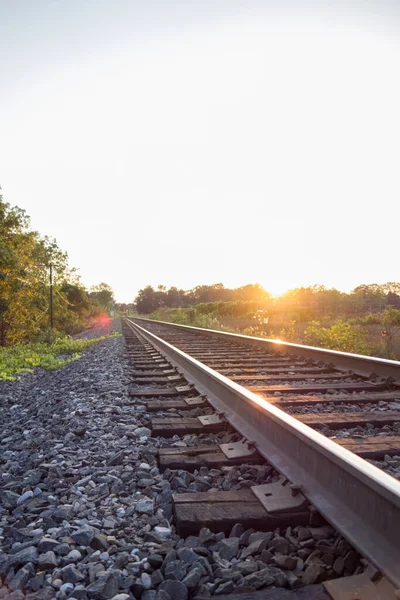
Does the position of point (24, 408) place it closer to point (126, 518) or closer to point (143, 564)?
point (126, 518)

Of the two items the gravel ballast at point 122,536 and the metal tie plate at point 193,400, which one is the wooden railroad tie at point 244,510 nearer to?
the gravel ballast at point 122,536

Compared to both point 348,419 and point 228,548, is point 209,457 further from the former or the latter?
point 348,419

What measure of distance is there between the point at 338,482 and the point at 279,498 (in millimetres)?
292

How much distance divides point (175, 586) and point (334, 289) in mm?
46203

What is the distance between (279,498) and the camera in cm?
190

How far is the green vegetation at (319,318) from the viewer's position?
10545mm

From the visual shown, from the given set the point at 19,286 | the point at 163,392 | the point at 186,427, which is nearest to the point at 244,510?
the point at 186,427

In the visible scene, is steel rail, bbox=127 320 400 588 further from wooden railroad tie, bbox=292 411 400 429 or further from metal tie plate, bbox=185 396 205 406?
metal tie plate, bbox=185 396 205 406

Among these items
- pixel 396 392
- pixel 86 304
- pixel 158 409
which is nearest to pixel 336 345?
pixel 396 392

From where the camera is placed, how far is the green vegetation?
10.5 m

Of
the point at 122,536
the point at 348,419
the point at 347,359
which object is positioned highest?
the point at 347,359

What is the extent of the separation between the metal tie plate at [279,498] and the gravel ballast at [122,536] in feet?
0.30

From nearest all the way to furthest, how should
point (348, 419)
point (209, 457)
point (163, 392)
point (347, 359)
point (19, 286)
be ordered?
point (209, 457) < point (348, 419) < point (163, 392) < point (347, 359) < point (19, 286)

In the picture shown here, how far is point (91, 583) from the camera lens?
58.0 inches
